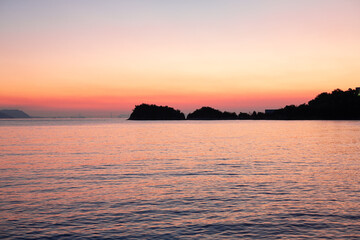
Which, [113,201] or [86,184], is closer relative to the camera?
[113,201]

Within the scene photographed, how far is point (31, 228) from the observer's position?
13.4m

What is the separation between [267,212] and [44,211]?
11.1m

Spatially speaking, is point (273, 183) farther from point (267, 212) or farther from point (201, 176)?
point (267, 212)

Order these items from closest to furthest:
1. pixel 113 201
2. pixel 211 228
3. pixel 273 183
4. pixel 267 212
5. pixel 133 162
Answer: pixel 211 228 → pixel 267 212 → pixel 113 201 → pixel 273 183 → pixel 133 162

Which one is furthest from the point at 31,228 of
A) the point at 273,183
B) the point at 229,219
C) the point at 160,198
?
the point at 273,183

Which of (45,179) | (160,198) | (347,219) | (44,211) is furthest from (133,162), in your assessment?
(347,219)

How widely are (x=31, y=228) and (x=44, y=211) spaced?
8.51 ft

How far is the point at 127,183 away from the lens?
23219mm

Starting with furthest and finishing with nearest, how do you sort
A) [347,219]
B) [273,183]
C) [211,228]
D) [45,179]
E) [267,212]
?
[45,179], [273,183], [267,212], [347,219], [211,228]

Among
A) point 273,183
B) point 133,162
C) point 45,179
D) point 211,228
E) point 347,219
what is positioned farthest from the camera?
point 133,162

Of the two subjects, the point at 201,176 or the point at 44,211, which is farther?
the point at 201,176

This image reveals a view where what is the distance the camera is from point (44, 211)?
1598 centimetres

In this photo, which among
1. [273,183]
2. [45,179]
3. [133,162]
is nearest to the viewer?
[273,183]

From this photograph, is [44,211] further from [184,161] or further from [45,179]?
[184,161]
